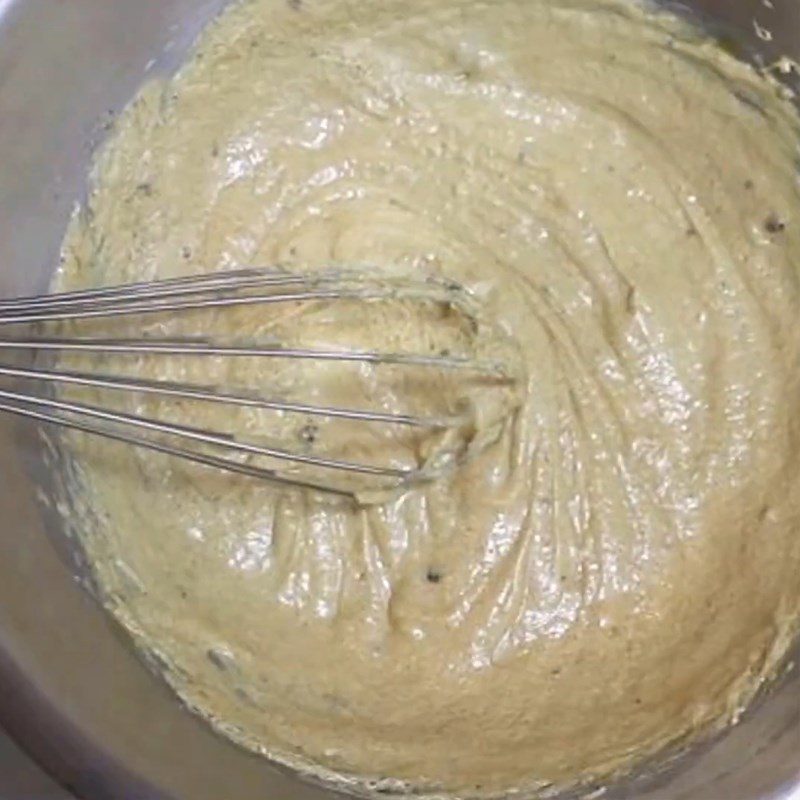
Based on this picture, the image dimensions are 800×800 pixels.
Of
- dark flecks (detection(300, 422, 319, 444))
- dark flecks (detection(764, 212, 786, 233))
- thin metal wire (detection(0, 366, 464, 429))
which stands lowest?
thin metal wire (detection(0, 366, 464, 429))

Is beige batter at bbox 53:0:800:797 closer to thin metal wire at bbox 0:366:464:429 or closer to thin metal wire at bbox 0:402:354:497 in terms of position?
thin metal wire at bbox 0:402:354:497

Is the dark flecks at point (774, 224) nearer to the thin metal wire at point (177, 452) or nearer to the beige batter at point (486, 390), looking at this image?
the beige batter at point (486, 390)

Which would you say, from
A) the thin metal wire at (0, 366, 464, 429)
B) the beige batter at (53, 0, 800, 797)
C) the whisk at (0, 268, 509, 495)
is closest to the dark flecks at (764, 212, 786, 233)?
the beige batter at (53, 0, 800, 797)

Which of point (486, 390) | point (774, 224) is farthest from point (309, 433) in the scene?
point (774, 224)

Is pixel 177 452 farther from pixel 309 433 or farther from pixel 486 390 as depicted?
pixel 486 390

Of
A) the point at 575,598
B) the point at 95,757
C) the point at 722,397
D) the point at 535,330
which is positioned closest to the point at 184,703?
the point at 95,757

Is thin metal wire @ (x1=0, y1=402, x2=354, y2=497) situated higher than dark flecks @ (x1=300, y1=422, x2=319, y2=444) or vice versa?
dark flecks @ (x1=300, y1=422, x2=319, y2=444)

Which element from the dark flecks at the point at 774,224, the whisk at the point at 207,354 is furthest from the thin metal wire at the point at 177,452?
the dark flecks at the point at 774,224
